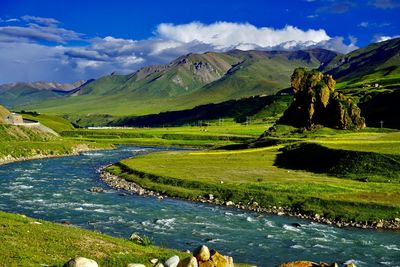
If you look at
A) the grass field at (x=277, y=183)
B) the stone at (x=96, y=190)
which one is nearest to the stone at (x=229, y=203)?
the grass field at (x=277, y=183)

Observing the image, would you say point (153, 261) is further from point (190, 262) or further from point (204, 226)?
point (204, 226)

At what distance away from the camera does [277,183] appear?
70188 mm

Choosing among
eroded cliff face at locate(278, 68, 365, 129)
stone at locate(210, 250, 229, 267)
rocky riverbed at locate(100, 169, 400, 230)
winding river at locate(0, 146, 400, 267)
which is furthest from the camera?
eroded cliff face at locate(278, 68, 365, 129)

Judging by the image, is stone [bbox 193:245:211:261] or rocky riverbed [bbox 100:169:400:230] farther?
rocky riverbed [bbox 100:169:400:230]

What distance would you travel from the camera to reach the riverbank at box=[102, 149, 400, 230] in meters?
54.3

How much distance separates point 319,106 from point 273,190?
86167 millimetres

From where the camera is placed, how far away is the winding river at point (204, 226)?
4072 centimetres

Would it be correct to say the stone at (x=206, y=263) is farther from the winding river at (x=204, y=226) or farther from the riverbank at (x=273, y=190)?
the riverbank at (x=273, y=190)

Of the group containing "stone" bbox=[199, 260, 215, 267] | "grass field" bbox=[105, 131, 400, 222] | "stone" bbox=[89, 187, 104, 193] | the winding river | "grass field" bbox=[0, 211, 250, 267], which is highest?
"stone" bbox=[199, 260, 215, 267]

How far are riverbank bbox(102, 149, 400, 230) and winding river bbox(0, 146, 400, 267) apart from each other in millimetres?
3177

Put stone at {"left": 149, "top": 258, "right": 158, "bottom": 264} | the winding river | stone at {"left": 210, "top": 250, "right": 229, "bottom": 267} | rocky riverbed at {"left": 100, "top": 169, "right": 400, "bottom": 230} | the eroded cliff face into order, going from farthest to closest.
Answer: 1. the eroded cliff face
2. rocky riverbed at {"left": 100, "top": 169, "right": 400, "bottom": 230}
3. the winding river
4. stone at {"left": 149, "top": 258, "right": 158, "bottom": 264}
5. stone at {"left": 210, "top": 250, "right": 229, "bottom": 267}

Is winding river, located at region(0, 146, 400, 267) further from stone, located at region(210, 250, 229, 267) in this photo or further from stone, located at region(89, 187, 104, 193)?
stone, located at region(210, 250, 229, 267)

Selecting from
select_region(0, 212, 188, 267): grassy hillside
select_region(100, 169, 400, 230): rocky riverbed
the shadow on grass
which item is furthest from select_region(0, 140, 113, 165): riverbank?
select_region(0, 212, 188, 267): grassy hillside

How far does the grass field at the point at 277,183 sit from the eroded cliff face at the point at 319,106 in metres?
42.7
